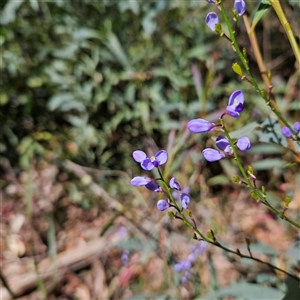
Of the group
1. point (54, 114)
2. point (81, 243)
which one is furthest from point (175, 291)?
point (54, 114)

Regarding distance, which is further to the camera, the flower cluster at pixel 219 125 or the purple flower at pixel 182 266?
the purple flower at pixel 182 266

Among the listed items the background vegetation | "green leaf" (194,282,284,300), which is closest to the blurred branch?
the background vegetation

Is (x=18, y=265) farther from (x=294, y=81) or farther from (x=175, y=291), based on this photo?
(x=294, y=81)

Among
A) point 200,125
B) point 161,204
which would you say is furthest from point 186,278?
point 200,125

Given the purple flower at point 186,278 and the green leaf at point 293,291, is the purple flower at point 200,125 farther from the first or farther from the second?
the purple flower at point 186,278

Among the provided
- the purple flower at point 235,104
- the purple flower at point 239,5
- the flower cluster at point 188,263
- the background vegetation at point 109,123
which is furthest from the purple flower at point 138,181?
the background vegetation at point 109,123

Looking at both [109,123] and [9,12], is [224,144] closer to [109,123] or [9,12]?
[9,12]

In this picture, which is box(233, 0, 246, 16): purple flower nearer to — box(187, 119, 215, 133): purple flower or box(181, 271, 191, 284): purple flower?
box(187, 119, 215, 133): purple flower

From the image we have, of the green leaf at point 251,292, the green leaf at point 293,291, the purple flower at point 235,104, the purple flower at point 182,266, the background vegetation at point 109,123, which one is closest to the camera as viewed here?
the purple flower at point 235,104

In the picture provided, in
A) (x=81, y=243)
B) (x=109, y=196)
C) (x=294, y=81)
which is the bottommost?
(x=81, y=243)
